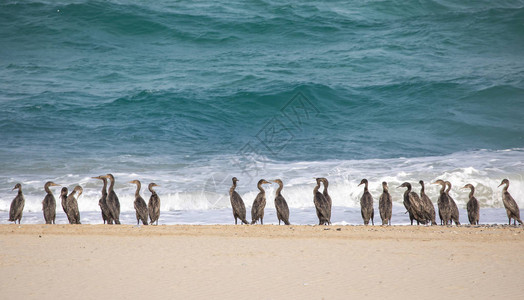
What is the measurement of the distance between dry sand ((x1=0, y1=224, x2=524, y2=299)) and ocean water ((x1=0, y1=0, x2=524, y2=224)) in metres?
2.77

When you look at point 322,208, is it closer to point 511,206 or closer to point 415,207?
point 415,207

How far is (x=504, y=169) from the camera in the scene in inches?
566

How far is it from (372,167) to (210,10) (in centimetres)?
1596

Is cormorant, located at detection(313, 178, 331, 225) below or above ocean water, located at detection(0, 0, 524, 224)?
below

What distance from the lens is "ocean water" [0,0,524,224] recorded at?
13.9m

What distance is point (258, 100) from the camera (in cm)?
2191

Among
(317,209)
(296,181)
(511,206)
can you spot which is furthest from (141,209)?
(511,206)

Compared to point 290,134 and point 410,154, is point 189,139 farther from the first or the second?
point 410,154

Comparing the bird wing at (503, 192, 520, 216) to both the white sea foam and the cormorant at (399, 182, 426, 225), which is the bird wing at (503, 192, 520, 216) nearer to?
the white sea foam

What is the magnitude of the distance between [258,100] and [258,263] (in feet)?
49.9

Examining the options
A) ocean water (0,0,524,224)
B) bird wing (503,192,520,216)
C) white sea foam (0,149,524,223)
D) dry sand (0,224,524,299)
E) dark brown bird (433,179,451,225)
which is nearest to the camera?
dry sand (0,224,524,299)

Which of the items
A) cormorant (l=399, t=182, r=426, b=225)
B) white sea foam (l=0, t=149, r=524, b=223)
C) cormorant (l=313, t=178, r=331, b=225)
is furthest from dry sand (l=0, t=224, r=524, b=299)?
white sea foam (l=0, t=149, r=524, b=223)

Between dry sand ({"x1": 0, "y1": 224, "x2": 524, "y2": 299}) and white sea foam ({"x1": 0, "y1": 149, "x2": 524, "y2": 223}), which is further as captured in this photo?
white sea foam ({"x1": 0, "y1": 149, "x2": 524, "y2": 223})

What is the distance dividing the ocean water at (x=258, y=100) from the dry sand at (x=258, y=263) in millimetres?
2773
